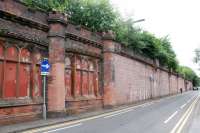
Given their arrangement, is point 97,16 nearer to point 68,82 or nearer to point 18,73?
point 68,82

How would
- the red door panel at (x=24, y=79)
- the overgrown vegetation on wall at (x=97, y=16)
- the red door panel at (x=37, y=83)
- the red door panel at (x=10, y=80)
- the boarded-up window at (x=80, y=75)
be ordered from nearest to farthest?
the red door panel at (x=10, y=80) → the red door panel at (x=24, y=79) → the red door panel at (x=37, y=83) → the boarded-up window at (x=80, y=75) → the overgrown vegetation on wall at (x=97, y=16)

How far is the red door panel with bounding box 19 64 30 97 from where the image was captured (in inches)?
701

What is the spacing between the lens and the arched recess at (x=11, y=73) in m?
16.7

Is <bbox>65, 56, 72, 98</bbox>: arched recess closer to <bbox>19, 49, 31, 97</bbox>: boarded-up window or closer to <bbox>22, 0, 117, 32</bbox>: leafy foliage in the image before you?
<bbox>19, 49, 31, 97</bbox>: boarded-up window

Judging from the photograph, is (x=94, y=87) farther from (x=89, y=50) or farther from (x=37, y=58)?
(x=37, y=58)

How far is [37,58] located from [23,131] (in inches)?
260

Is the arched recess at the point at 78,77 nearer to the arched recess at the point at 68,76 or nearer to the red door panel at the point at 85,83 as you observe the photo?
the red door panel at the point at 85,83

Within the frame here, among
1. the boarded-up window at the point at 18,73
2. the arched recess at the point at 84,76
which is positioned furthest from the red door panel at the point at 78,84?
the boarded-up window at the point at 18,73

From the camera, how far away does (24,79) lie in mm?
18156

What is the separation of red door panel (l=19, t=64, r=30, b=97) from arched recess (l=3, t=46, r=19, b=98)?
1.52ft

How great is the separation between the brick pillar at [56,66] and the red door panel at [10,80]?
323 centimetres

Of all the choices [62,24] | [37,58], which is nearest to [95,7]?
[62,24]

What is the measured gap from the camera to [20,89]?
696 inches

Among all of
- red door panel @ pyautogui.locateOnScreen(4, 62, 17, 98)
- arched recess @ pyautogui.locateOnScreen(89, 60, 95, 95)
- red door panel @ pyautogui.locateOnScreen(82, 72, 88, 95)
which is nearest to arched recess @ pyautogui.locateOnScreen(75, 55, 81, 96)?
red door panel @ pyautogui.locateOnScreen(82, 72, 88, 95)
